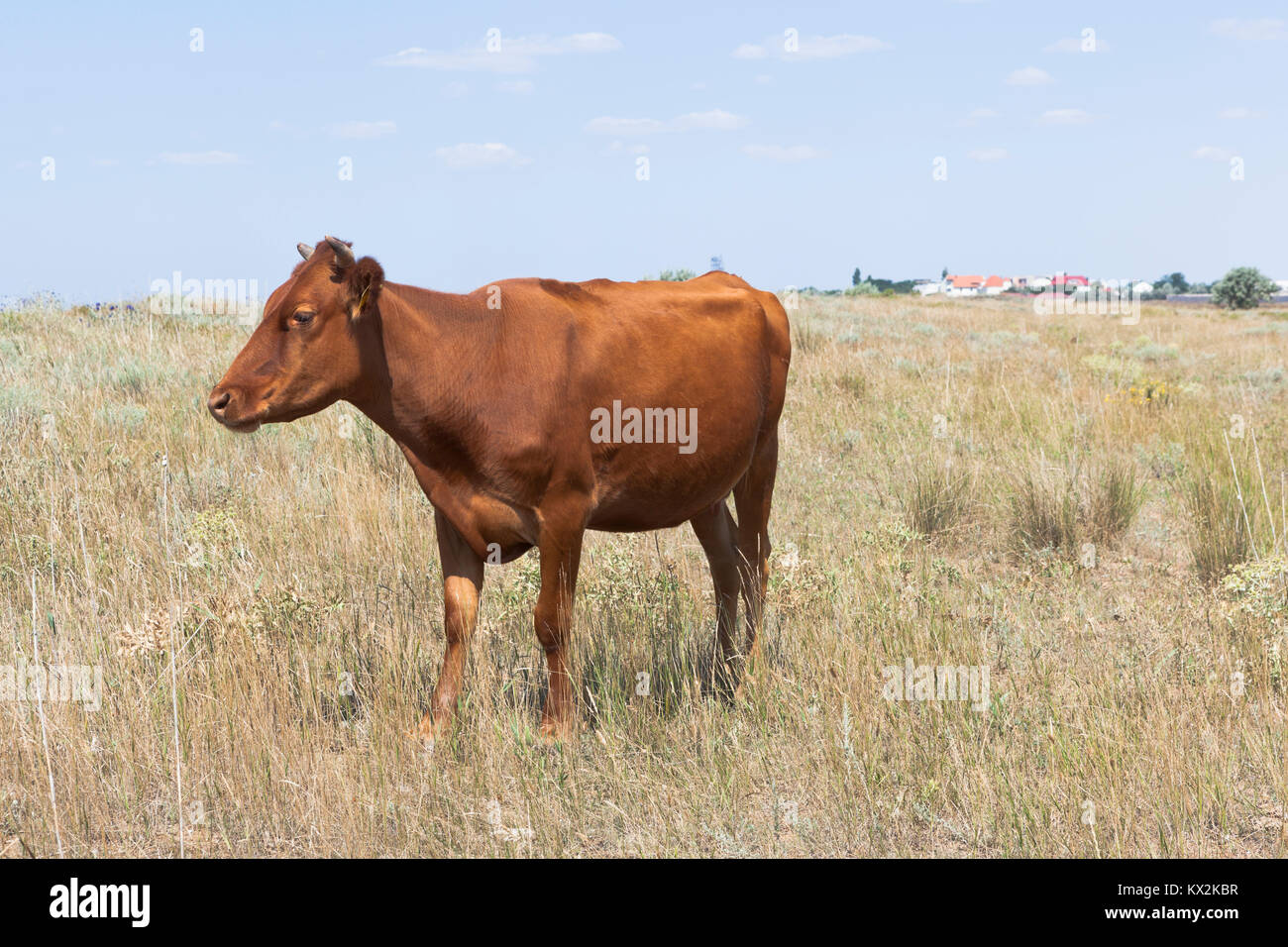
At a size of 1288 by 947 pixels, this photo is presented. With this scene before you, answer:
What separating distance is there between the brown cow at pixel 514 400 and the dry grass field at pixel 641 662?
545 mm

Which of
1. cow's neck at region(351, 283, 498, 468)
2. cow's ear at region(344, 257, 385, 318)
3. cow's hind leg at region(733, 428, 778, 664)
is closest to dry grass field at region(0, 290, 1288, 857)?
cow's hind leg at region(733, 428, 778, 664)

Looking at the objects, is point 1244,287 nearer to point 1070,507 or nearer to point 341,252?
point 1070,507

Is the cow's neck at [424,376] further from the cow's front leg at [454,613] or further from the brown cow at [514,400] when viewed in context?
the cow's front leg at [454,613]

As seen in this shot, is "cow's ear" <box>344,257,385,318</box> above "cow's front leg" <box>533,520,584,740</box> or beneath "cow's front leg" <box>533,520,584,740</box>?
above

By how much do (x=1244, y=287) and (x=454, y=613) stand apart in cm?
7782

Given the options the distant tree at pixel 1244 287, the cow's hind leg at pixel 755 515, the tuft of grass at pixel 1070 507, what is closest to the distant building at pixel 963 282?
the distant tree at pixel 1244 287

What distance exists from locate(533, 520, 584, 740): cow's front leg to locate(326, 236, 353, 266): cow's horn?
129cm

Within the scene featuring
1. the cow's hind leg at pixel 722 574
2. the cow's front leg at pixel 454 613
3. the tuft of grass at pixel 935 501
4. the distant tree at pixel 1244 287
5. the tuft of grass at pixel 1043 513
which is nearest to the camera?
the cow's front leg at pixel 454 613

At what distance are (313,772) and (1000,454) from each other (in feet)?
23.2

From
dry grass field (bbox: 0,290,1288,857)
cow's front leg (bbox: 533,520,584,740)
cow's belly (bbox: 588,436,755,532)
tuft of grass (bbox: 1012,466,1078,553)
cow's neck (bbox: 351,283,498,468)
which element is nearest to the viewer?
dry grass field (bbox: 0,290,1288,857)

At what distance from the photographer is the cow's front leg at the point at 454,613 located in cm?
439

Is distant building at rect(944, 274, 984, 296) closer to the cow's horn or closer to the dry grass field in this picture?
the dry grass field

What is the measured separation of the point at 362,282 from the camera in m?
3.92

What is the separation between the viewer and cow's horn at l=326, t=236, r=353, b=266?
3.74 metres
